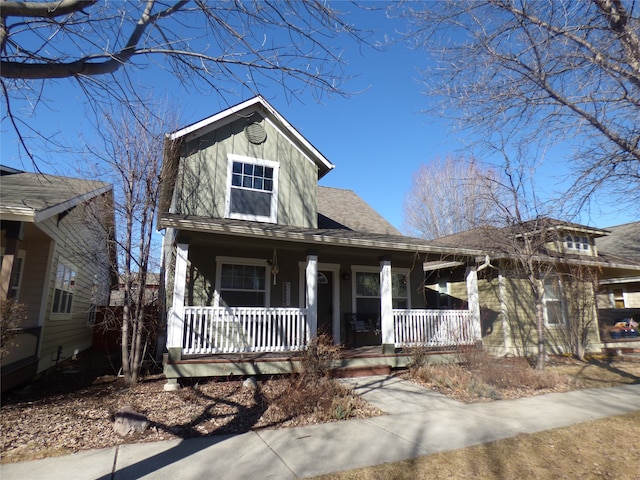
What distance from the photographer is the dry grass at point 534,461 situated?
153 inches

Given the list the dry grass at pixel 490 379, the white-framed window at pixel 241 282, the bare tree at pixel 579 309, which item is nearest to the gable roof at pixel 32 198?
the white-framed window at pixel 241 282

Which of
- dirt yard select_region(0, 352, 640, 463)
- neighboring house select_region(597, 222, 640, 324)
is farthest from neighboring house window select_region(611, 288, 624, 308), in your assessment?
dirt yard select_region(0, 352, 640, 463)

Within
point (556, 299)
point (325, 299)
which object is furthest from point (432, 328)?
point (556, 299)

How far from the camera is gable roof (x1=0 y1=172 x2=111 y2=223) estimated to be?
5.89 m

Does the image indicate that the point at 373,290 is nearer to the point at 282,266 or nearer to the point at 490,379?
the point at 282,266

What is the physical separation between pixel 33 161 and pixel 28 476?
126 inches

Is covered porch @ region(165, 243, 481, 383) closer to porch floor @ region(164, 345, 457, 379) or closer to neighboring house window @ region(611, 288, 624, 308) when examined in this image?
porch floor @ region(164, 345, 457, 379)

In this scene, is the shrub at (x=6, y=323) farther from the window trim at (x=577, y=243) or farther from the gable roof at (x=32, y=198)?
the window trim at (x=577, y=243)

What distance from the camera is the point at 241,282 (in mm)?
9828

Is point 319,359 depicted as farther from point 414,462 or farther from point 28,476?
point 28,476

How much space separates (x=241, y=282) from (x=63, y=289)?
5020 millimetres

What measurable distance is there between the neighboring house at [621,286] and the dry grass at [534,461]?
1612cm

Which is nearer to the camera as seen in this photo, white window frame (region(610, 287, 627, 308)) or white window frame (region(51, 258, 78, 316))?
white window frame (region(51, 258, 78, 316))

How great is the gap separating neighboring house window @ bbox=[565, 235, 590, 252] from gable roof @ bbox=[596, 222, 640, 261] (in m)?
6.54
